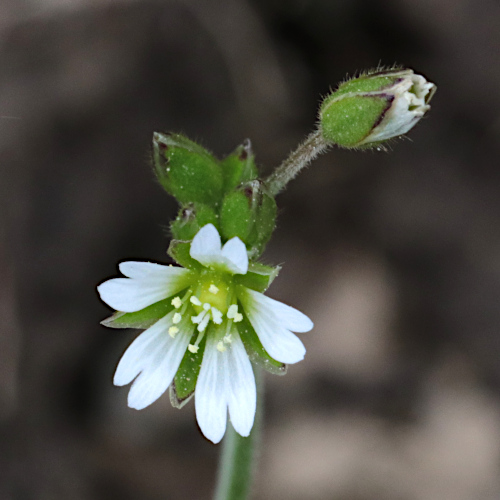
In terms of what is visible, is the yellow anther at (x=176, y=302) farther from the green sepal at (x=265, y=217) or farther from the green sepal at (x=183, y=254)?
the green sepal at (x=265, y=217)

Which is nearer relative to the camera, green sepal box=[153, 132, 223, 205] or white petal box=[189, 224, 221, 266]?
white petal box=[189, 224, 221, 266]

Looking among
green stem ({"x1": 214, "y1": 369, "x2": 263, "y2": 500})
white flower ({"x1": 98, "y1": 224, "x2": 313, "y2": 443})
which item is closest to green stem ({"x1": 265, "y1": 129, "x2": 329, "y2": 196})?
white flower ({"x1": 98, "y1": 224, "x2": 313, "y2": 443})

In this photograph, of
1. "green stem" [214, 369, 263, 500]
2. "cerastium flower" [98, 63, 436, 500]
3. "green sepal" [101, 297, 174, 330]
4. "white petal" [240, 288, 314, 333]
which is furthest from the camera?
"green stem" [214, 369, 263, 500]

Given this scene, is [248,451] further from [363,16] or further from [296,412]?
[363,16]

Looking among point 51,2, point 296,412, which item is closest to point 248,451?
A: point 296,412

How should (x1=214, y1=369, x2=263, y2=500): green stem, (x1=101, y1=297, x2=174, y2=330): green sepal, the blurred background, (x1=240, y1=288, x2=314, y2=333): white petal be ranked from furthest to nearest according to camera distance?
the blurred background
(x1=214, y1=369, x2=263, y2=500): green stem
(x1=101, y1=297, x2=174, y2=330): green sepal
(x1=240, y1=288, x2=314, y2=333): white petal

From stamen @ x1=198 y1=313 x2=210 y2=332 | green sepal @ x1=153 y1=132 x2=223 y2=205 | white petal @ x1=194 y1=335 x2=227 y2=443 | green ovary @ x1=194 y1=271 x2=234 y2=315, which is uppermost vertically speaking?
green sepal @ x1=153 y1=132 x2=223 y2=205

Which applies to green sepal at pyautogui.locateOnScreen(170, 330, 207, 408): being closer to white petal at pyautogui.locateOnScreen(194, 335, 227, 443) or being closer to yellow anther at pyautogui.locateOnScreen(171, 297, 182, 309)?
white petal at pyautogui.locateOnScreen(194, 335, 227, 443)
